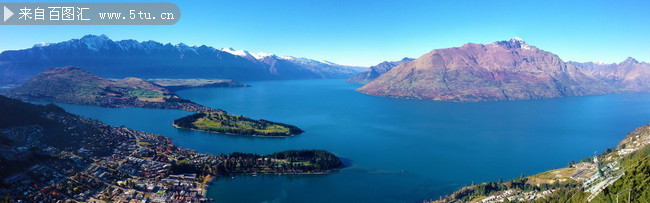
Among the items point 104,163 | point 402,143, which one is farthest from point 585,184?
point 104,163

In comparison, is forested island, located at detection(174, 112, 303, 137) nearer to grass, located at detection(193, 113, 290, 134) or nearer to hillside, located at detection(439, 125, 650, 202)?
grass, located at detection(193, 113, 290, 134)

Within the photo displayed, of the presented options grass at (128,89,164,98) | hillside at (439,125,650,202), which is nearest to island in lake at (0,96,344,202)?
hillside at (439,125,650,202)

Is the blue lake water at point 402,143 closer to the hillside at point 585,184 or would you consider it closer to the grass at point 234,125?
the hillside at point 585,184

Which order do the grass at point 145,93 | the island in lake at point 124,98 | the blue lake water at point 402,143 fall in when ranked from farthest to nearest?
the grass at point 145,93 < the island in lake at point 124,98 < the blue lake water at point 402,143

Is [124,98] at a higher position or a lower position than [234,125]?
higher

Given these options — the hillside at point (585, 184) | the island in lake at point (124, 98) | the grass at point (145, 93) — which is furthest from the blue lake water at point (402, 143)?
the grass at point (145, 93)

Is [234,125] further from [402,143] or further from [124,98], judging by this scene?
[124,98]
